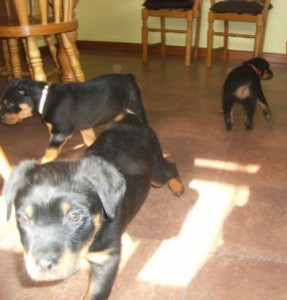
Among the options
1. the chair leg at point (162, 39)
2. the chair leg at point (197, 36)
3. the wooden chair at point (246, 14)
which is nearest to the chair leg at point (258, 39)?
the wooden chair at point (246, 14)

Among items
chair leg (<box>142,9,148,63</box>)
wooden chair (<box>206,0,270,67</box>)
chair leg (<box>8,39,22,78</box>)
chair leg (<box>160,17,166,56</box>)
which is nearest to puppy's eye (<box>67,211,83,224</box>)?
chair leg (<box>8,39,22,78</box>)

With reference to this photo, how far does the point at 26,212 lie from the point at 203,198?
1.05m

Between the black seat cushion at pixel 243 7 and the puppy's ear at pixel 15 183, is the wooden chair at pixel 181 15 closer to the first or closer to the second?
the black seat cushion at pixel 243 7

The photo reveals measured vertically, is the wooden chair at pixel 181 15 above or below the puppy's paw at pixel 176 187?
above

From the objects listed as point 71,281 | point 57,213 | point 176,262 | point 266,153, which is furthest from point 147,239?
point 266,153

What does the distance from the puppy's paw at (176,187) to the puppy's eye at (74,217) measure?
2.88ft

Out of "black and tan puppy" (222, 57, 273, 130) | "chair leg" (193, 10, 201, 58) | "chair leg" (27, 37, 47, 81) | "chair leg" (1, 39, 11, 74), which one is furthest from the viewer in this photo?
"chair leg" (193, 10, 201, 58)

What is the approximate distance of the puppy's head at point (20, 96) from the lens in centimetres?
216

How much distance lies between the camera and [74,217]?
103 centimetres

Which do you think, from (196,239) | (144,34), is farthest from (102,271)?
(144,34)

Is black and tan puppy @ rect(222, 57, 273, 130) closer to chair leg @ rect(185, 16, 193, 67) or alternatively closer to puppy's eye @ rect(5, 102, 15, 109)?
puppy's eye @ rect(5, 102, 15, 109)

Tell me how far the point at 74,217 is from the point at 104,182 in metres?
0.14

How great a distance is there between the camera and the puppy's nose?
37.3 inches

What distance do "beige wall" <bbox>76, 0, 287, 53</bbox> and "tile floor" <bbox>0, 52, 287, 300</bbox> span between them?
7.46 ft
